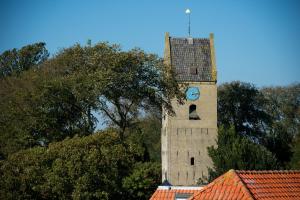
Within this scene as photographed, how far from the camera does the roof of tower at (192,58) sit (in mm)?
49500

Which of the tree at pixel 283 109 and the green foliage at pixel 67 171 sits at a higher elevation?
the tree at pixel 283 109

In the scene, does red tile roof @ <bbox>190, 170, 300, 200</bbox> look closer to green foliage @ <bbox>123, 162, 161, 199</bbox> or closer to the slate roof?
green foliage @ <bbox>123, 162, 161, 199</bbox>

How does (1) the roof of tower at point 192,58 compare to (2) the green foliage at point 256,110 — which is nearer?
(1) the roof of tower at point 192,58

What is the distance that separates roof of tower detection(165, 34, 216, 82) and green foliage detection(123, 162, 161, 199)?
1216 centimetres

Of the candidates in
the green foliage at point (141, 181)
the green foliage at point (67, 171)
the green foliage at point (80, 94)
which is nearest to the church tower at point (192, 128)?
the green foliage at point (80, 94)

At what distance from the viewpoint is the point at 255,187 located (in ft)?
53.7

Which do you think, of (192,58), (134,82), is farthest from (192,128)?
(134,82)

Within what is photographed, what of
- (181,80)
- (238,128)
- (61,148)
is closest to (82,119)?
(61,148)

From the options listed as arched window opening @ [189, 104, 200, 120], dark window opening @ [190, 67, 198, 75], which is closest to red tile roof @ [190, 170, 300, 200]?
arched window opening @ [189, 104, 200, 120]

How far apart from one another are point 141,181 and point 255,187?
18906mm

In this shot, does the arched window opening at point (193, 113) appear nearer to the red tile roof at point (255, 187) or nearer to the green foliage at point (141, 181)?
the green foliage at point (141, 181)

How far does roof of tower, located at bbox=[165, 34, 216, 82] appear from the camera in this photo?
49500mm

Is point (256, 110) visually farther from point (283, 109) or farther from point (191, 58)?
point (191, 58)

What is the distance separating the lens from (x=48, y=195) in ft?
102
